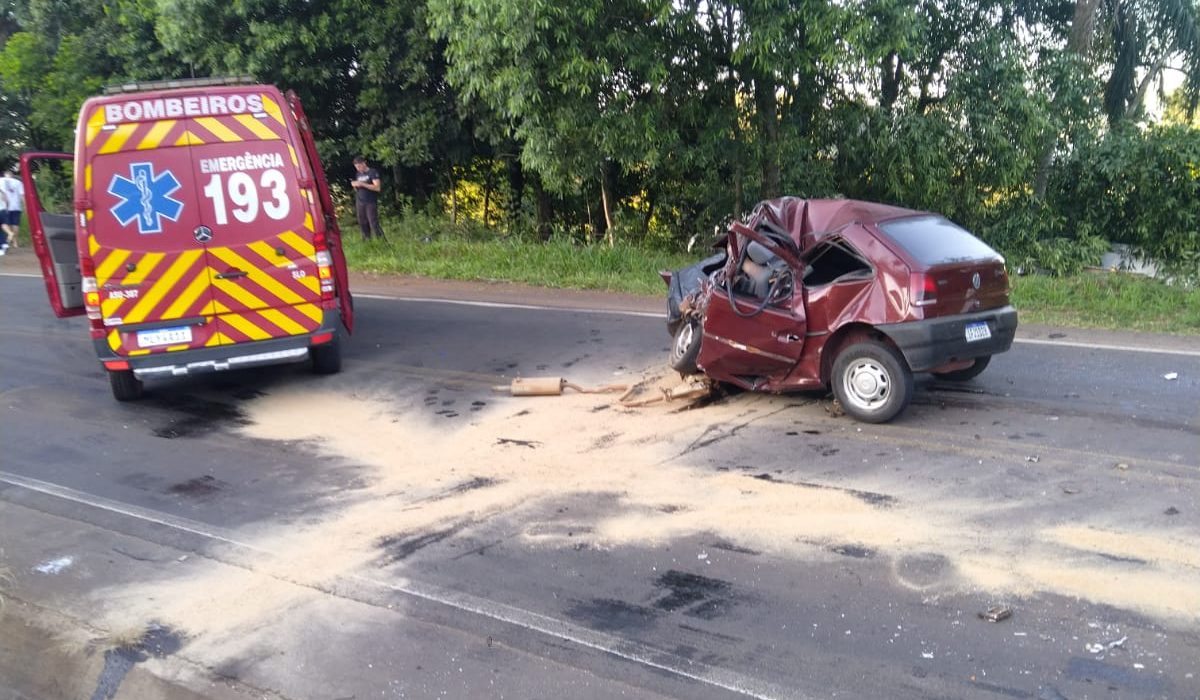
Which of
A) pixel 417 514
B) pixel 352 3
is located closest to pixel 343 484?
pixel 417 514

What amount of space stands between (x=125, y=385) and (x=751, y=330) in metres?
5.90

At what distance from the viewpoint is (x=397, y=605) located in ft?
17.2

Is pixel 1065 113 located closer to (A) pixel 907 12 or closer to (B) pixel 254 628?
(A) pixel 907 12

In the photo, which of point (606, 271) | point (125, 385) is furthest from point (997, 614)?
point (606, 271)

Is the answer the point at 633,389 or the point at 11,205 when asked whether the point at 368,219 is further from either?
the point at 633,389

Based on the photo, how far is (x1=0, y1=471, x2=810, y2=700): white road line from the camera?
434cm

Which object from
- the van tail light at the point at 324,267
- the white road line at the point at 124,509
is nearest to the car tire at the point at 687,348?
the van tail light at the point at 324,267

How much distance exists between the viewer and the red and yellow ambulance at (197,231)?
8781 mm

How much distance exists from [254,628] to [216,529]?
156cm

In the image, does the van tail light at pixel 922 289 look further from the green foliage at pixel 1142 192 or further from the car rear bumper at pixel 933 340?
the green foliage at pixel 1142 192

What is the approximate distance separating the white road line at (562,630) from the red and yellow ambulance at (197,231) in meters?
2.85

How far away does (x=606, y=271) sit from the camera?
1672cm

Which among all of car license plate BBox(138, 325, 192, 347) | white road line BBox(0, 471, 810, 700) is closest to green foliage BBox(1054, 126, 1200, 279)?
white road line BBox(0, 471, 810, 700)

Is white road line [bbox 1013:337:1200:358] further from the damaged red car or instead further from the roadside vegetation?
the damaged red car
